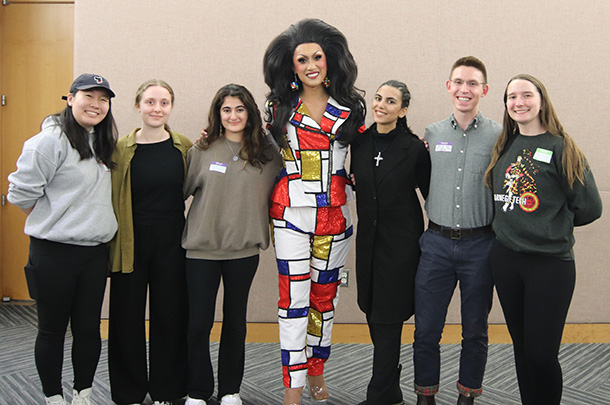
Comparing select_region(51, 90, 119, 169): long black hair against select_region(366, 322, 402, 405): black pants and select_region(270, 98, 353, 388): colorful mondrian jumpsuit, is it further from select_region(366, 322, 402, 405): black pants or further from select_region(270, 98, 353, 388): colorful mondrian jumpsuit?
select_region(366, 322, 402, 405): black pants

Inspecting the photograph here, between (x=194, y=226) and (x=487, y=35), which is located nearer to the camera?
(x=194, y=226)

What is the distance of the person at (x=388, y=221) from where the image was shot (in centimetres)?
224

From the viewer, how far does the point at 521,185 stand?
6.44 feet

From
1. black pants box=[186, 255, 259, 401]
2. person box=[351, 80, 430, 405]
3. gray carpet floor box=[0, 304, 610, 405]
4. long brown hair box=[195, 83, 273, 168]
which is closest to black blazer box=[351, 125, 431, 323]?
person box=[351, 80, 430, 405]

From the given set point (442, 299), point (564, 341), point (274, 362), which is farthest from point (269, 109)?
point (564, 341)

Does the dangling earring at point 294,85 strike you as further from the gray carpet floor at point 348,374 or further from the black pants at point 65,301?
the gray carpet floor at point 348,374

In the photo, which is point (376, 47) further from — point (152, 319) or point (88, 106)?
point (152, 319)

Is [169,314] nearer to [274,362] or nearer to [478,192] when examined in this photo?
[274,362]

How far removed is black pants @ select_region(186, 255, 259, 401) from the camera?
7.56ft

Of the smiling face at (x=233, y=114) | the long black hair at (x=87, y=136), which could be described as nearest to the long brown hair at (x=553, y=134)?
the smiling face at (x=233, y=114)

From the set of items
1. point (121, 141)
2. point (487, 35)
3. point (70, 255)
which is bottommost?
point (70, 255)

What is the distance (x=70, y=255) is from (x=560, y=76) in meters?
3.34

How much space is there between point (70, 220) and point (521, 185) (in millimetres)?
1874

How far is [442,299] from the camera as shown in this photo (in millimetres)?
2246
